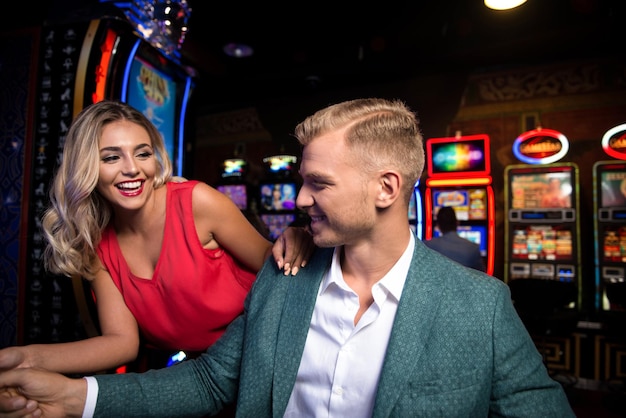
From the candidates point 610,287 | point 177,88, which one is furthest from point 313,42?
point 610,287

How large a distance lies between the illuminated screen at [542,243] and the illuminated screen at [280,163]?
3.27 m

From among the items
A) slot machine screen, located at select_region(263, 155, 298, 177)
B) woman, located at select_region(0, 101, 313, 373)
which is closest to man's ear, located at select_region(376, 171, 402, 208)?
woman, located at select_region(0, 101, 313, 373)

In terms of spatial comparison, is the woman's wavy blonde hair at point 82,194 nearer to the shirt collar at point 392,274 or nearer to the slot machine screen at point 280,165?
the shirt collar at point 392,274

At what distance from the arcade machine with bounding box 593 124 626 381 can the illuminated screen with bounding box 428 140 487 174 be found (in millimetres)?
1201

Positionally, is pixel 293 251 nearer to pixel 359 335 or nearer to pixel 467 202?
pixel 359 335

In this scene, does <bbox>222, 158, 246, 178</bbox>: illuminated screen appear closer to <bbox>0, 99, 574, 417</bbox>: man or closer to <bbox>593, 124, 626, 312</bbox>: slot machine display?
<bbox>593, 124, 626, 312</bbox>: slot machine display

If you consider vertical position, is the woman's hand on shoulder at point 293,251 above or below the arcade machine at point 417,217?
below

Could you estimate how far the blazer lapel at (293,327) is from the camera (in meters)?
1.26

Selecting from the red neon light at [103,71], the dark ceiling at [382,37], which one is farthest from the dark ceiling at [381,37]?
the red neon light at [103,71]

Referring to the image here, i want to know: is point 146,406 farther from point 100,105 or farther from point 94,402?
point 100,105

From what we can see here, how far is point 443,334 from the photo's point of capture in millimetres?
1159

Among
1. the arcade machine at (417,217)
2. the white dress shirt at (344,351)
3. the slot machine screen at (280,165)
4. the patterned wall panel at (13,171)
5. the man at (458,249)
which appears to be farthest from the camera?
the slot machine screen at (280,165)

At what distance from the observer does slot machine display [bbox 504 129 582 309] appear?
15.4 ft

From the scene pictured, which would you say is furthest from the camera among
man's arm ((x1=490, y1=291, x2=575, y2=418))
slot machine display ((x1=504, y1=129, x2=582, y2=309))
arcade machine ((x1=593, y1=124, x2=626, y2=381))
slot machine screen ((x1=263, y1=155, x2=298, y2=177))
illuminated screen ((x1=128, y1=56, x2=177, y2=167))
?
slot machine screen ((x1=263, y1=155, x2=298, y2=177))
